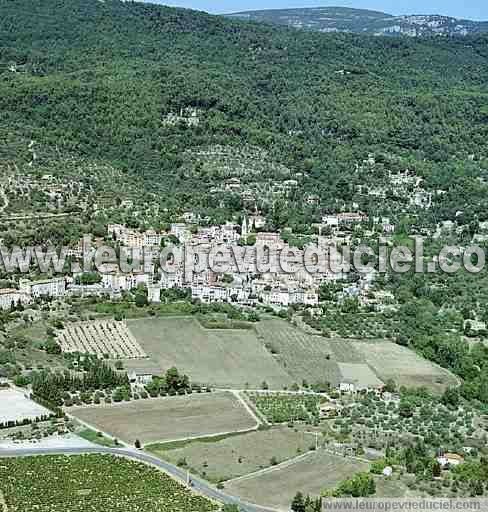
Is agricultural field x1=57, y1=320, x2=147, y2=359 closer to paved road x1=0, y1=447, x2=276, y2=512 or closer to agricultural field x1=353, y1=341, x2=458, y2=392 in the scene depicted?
agricultural field x1=353, y1=341, x2=458, y2=392

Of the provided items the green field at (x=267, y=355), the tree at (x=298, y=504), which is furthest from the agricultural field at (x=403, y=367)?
the tree at (x=298, y=504)

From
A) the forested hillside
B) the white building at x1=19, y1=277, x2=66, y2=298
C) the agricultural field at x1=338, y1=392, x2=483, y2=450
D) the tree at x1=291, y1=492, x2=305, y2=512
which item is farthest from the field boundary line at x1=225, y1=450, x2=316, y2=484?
the forested hillside

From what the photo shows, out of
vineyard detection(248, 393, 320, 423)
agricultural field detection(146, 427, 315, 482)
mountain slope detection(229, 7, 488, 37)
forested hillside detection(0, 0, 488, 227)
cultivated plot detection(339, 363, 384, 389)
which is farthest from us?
mountain slope detection(229, 7, 488, 37)

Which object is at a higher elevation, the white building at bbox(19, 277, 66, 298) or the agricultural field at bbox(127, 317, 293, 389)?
the white building at bbox(19, 277, 66, 298)

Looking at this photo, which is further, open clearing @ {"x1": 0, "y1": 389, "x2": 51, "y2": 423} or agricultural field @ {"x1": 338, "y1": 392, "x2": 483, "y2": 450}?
open clearing @ {"x1": 0, "y1": 389, "x2": 51, "y2": 423}

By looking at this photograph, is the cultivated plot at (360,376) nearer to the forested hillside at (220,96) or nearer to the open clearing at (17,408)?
the open clearing at (17,408)

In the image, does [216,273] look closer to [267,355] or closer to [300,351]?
[300,351]

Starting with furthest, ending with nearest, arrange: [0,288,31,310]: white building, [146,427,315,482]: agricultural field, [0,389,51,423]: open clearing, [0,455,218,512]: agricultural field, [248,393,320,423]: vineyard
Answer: [0,288,31,310]: white building, [248,393,320,423]: vineyard, [0,389,51,423]: open clearing, [146,427,315,482]: agricultural field, [0,455,218,512]: agricultural field
